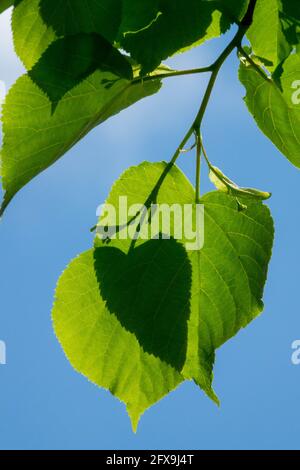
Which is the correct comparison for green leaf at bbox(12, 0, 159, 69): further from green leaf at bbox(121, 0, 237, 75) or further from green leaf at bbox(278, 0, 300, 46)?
green leaf at bbox(278, 0, 300, 46)

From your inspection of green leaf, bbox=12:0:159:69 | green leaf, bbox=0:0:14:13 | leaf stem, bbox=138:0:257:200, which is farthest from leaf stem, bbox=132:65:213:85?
green leaf, bbox=0:0:14:13

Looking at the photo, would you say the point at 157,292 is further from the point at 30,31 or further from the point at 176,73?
the point at 30,31

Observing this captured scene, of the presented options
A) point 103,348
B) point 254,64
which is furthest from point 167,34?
point 103,348

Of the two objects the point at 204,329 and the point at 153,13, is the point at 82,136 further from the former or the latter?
the point at 204,329

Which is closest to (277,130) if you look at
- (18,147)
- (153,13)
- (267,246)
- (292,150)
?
(292,150)

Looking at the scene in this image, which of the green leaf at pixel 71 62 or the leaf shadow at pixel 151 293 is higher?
the green leaf at pixel 71 62

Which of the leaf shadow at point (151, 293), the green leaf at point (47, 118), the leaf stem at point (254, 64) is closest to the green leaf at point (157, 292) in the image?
the leaf shadow at point (151, 293)

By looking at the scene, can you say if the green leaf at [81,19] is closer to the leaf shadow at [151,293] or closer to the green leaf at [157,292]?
the green leaf at [157,292]
